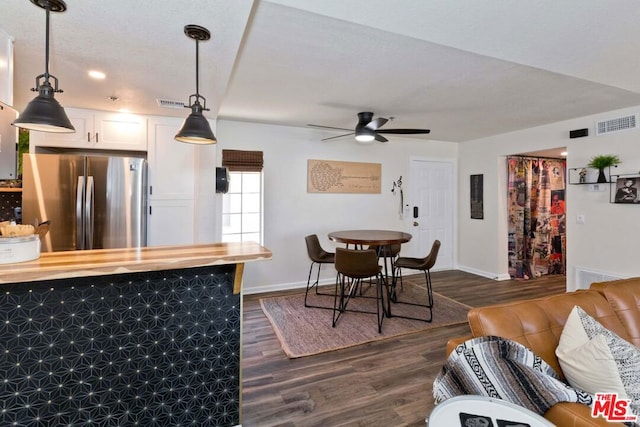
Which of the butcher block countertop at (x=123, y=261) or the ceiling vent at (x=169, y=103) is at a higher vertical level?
the ceiling vent at (x=169, y=103)

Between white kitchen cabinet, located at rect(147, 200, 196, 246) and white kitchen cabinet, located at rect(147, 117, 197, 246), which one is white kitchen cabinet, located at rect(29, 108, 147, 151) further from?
white kitchen cabinet, located at rect(147, 200, 196, 246)

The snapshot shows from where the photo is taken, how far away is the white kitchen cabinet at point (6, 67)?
1.69m

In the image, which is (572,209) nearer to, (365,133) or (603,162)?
(603,162)

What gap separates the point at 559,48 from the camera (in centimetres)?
196

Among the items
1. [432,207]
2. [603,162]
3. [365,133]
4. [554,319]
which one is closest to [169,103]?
[365,133]

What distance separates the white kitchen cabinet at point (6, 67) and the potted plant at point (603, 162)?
550 centimetres

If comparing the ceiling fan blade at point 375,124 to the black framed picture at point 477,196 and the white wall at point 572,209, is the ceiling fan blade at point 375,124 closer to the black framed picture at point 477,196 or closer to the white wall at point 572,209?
the white wall at point 572,209

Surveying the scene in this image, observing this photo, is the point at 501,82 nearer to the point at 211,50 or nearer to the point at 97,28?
the point at 211,50

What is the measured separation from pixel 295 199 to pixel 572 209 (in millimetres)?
3847

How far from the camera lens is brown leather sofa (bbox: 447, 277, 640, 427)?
1.40 metres

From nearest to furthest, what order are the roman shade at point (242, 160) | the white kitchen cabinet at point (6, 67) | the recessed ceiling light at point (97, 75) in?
the white kitchen cabinet at point (6, 67) < the recessed ceiling light at point (97, 75) < the roman shade at point (242, 160)

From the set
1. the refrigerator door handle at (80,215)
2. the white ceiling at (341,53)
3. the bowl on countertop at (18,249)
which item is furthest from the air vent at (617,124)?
the refrigerator door handle at (80,215)

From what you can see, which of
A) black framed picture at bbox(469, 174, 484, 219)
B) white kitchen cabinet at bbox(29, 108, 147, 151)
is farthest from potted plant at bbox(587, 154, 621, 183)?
white kitchen cabinet at bbox(29, 108, 147, 151)

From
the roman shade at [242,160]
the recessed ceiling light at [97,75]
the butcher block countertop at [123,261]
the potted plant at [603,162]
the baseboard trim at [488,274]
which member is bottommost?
the baseboard trim at [488,274]
